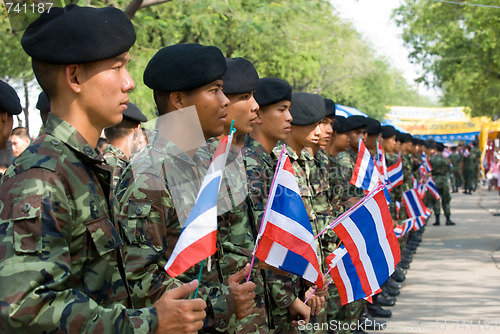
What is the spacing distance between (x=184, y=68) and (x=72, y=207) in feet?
4.22

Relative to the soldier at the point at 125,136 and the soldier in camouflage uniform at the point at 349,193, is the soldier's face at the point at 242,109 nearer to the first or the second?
the soldier at the point at 125,136

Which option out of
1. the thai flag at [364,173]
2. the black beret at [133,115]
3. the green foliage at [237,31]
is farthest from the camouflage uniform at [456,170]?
the black beret at [133,115]

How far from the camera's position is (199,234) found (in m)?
2.36

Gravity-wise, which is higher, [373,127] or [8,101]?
[8,101]

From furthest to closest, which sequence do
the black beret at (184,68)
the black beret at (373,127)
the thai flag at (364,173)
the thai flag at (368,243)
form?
the black beret at (373,127) → the thai flag at (364,173) → the thai flag at (368,243) → the black beret at (184,68)

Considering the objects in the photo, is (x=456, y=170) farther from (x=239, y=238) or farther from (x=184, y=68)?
(x=184, y=68)

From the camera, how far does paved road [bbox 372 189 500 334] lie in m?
7.76

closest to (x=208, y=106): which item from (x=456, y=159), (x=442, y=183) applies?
(x=442, y=183)

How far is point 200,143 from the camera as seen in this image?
122 inches

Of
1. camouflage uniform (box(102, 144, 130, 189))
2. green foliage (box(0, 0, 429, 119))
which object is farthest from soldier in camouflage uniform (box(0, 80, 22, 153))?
green foliage (box(0, 0, 429, 119))

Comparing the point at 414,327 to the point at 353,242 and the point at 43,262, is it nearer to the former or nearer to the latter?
the point at 353,242

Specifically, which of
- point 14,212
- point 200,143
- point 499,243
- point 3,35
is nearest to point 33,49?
point 14,212

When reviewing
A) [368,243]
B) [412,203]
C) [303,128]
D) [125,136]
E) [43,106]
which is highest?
[43,106]

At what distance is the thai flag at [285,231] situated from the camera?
11.4 feet
